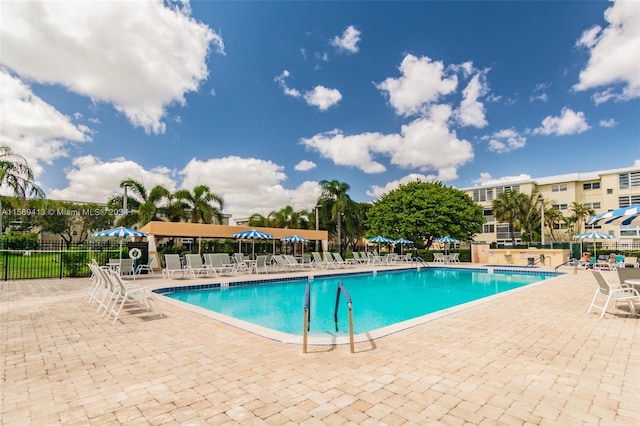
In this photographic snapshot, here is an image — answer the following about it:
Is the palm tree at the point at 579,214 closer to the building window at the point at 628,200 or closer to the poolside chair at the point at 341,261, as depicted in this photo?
the building window at the point at 628,200

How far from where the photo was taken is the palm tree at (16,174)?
590 inches

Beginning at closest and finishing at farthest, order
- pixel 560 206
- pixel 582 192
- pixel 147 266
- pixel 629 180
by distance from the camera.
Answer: pixel 147 266 → pixel 629 180 → pixel 582 192 → pixel 560 206

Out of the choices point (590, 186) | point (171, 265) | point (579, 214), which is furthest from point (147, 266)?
point (590, 186)

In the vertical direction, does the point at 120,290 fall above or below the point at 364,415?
above

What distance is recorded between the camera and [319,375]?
3613mm

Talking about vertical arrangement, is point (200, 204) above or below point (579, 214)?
above

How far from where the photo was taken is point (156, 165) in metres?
27.6

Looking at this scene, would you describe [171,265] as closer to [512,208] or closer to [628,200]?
[512,208]

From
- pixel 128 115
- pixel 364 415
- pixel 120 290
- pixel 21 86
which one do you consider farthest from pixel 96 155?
pixel 364 415

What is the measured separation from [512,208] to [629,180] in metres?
12.5

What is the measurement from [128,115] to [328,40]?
12162mm

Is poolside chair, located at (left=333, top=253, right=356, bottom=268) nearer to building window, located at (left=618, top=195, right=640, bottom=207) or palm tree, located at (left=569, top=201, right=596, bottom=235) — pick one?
palm tree, located at (left=569, top=201, right=596, bottom=235)

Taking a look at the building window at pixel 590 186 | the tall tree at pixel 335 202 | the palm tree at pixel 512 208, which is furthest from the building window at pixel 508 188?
the tall tree at pixel 335 202

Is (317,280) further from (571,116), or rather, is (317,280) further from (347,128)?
(571,116)
